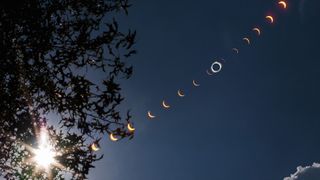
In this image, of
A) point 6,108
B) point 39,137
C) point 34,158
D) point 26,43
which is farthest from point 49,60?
point 34,158

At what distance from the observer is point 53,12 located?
11.1 metres

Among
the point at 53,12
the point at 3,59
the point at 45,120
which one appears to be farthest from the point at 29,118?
the point at 53,12

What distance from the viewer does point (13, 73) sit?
10516mm

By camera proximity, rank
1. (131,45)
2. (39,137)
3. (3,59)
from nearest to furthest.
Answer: (3,59)
(131,45)
(39,137)

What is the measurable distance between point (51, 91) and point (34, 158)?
3.05 metres

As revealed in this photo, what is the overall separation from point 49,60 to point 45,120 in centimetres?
241

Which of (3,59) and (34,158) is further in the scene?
(34,158)

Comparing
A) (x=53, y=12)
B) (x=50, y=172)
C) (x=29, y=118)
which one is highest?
(x=53, y=12)

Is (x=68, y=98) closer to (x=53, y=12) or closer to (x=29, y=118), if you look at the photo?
(x=29, y=118)

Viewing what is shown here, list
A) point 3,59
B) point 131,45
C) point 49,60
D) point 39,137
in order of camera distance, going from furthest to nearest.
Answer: point 39,137, point 131,45, point 49,60, point 3,59

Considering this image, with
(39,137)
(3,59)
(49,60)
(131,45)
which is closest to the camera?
(3,59)

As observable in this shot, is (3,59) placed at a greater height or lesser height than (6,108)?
greater

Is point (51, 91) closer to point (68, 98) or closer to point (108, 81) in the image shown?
point (68, 98)

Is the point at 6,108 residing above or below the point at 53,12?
below
